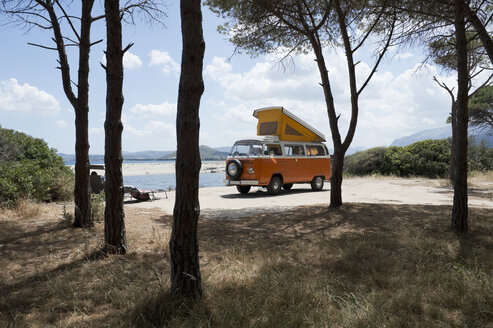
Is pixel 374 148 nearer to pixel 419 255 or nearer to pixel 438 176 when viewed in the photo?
pixel 438 176

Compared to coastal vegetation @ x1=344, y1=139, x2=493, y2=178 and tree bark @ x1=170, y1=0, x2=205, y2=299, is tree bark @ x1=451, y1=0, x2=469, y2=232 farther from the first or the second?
coastal vegetation @ x1=344, y1=139, x2=493, y2=178

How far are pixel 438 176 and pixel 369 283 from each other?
820 inches

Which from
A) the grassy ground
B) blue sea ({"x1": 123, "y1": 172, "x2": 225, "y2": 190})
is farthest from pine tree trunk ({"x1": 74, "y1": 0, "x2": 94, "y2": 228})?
blue sea ({"x1": 123, "y1": 172, "x2": 225, "y2": 190})

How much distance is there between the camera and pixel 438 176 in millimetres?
21828

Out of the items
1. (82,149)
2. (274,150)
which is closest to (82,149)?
(82,149)

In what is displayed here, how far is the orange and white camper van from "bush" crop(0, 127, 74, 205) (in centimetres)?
574

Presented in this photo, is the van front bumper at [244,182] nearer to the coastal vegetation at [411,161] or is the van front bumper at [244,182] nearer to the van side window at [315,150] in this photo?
the van side window at [315,150]

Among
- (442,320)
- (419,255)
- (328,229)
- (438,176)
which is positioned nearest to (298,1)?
(328,229)

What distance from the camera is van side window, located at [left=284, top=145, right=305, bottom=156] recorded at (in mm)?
13695

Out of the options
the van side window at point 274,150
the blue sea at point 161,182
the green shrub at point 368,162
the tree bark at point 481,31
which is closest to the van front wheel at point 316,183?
the van side window at point 274,150

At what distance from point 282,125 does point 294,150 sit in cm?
126

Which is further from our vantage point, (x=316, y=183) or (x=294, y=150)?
(x=316, y=183)

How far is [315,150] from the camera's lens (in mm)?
15047

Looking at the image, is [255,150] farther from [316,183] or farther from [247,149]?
[316,183]
